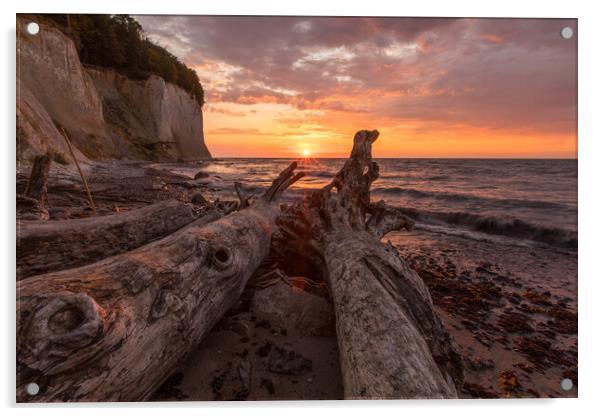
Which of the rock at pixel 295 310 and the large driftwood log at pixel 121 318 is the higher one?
the large driftwood log at pixel 121 318

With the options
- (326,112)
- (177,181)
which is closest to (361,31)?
(326,112)

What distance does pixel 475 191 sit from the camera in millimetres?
8867

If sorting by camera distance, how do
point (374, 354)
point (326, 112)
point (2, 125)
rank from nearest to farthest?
1. point (374, 354)
2. point (2, 125)
3. point (326, 112)

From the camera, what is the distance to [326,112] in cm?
367

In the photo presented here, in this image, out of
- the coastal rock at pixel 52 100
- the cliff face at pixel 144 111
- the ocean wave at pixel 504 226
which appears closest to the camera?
the coastal rock at pixel 52 100

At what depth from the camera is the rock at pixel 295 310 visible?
9.02 ft

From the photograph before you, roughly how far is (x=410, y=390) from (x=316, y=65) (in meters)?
2.97

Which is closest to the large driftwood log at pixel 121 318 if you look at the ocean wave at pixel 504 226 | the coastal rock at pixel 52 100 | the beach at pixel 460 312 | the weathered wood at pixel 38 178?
the beach at pixel 460 312

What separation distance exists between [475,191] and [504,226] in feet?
8.16

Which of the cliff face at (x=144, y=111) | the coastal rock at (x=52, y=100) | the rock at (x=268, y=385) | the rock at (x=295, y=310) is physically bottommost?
the rock at (x=268, y=385)

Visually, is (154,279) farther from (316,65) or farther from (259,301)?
(316,65)

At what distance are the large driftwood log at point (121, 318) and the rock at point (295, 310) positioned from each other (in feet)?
1.61
